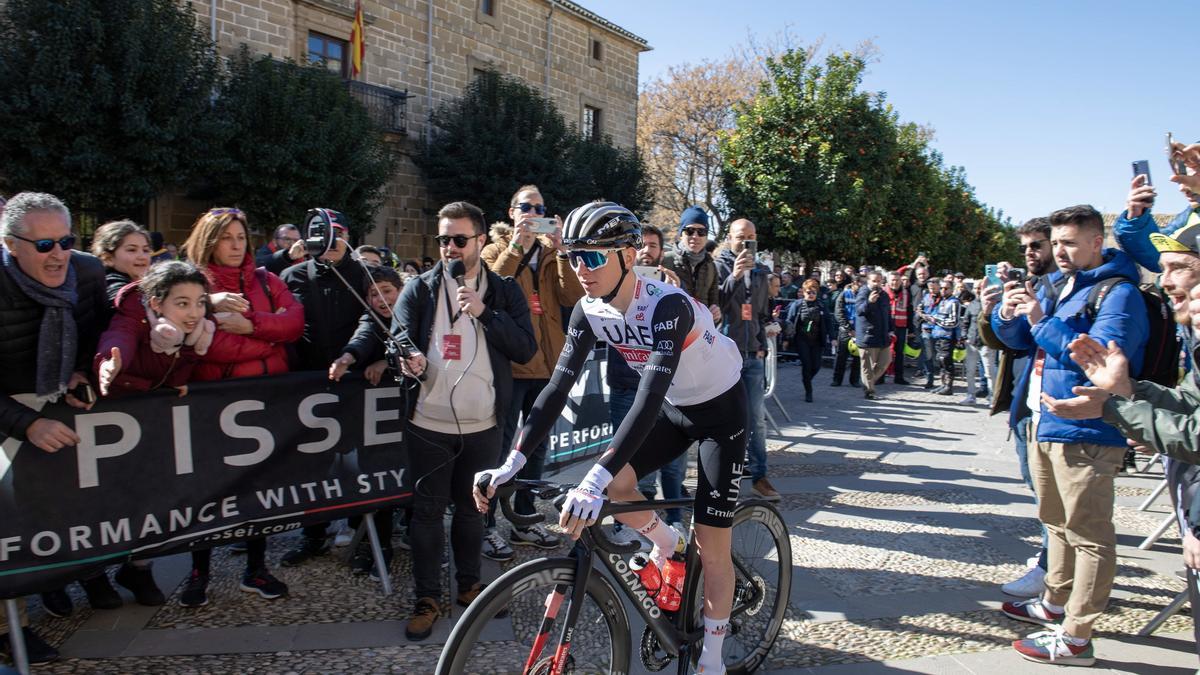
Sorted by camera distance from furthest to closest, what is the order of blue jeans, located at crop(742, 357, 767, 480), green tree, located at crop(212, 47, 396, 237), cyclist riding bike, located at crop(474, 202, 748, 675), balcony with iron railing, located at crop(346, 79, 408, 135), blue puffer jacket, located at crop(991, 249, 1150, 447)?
balcony with iron railing, located at crop(346, 79, 408, 135), green tree, located at crop(212, 47, 396, 237), blue jeans, located at crop(742, 357, 767, 480), blue puffer jacket, located at crop(991, 249, 1150, 447), cyclist riding bike, located at crop(474, 202, 748, 675)

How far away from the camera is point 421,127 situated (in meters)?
23.8

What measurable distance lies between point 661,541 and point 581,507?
2.96 feet

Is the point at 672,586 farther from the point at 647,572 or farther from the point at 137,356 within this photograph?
the point at 137,356

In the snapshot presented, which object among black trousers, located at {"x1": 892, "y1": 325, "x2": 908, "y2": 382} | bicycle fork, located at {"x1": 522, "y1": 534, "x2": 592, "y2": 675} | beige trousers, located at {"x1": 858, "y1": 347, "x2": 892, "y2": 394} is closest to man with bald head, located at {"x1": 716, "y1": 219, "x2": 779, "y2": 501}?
bicycle fork, located at {"x1": 522, "y1": 534, "x2": 592, "y2": 675}

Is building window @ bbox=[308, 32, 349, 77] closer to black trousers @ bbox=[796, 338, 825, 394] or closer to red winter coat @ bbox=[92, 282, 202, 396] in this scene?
black trousers @ bbox=[796, 338, 825, 394]

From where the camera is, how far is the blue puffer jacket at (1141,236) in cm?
394

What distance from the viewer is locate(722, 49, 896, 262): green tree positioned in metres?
24.1

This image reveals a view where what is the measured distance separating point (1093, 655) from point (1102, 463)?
0.94 meters

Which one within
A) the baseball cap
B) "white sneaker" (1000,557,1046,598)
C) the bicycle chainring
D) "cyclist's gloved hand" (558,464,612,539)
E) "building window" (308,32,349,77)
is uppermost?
"building window" (308,32,349,77)

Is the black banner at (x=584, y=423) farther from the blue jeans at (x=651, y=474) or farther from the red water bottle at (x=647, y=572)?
the red water bottle at (x=647, y=572)

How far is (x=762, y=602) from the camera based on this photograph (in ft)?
11.2

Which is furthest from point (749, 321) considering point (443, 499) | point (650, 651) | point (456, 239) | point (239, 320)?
point (239, 320)

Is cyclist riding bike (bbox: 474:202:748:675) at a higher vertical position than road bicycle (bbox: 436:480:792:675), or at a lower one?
higher

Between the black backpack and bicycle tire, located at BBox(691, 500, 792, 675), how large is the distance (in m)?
1.85
